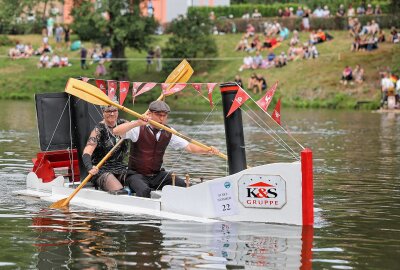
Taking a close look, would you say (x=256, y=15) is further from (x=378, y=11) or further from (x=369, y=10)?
(x=378, y=11)

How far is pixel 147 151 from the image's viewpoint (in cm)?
1839

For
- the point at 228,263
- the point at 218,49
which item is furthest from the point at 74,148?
the point at 218,49

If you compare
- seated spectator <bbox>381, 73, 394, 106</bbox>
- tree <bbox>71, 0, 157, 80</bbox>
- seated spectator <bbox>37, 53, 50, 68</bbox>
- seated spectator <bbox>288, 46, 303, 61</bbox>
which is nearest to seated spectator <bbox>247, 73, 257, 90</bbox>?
seated spectator <bbox>288, 46, 303, 61</bbox>

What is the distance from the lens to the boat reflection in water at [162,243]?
554 inches

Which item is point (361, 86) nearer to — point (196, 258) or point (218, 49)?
point (218, 49)

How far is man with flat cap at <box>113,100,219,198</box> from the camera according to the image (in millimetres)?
18250

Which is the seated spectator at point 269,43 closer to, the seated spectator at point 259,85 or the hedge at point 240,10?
the seated spectator at point 259,85

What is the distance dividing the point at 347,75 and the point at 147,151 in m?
38.7

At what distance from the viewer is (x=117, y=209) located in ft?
59.7

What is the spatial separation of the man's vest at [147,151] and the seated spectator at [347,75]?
38405mm

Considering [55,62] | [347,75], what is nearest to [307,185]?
[347,75]

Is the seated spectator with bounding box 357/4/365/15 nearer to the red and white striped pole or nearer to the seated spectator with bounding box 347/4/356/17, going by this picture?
the seated spectator with bounding box 347/4/356/17

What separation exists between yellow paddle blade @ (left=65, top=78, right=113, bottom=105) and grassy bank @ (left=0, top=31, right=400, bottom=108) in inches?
1385

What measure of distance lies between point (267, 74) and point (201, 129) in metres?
21.5
